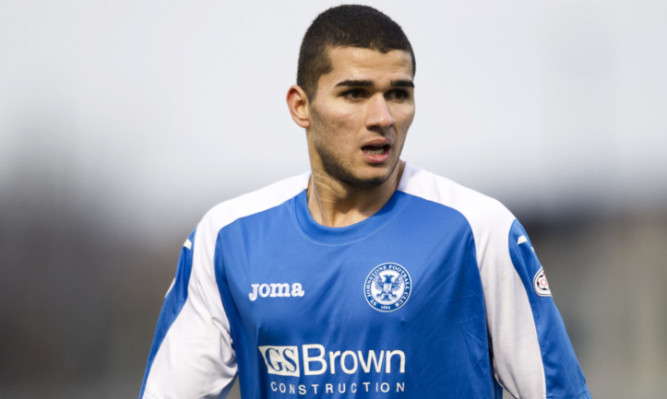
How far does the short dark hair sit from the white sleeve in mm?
Result: 752

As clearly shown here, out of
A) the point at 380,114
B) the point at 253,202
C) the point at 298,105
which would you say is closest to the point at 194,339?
the point at 253,202

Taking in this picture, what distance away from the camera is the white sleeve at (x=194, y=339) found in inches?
156

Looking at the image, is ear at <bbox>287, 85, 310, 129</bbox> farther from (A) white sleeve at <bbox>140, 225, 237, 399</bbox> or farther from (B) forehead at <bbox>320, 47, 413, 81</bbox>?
(A) white sleeve at <bbox>140, 225, 237, 399</bbox>

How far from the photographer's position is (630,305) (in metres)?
29.2

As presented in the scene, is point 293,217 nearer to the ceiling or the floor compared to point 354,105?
nearer to the floor

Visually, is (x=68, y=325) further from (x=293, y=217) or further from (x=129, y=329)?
(x=293, y=217)

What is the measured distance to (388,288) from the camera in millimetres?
3680

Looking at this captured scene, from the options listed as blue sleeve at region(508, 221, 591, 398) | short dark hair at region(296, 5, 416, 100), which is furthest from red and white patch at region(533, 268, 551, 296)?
short dark hair at region(296, 5, 416, 100)

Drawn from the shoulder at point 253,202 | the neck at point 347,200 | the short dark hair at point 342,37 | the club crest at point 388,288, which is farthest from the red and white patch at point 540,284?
the shoulder at point 253,202

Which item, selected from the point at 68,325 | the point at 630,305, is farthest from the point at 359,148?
the point at 630,305

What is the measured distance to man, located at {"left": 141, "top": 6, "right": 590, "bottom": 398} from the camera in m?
3.63

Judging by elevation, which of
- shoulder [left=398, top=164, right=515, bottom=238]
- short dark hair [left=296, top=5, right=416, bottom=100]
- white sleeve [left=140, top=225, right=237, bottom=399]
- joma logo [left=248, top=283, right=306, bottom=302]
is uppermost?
short dark hair [left=296, top=5, right=416, bottom=100]

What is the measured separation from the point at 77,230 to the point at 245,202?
2222 cm

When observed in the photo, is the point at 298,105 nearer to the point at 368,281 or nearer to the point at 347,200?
the point at 347,200
